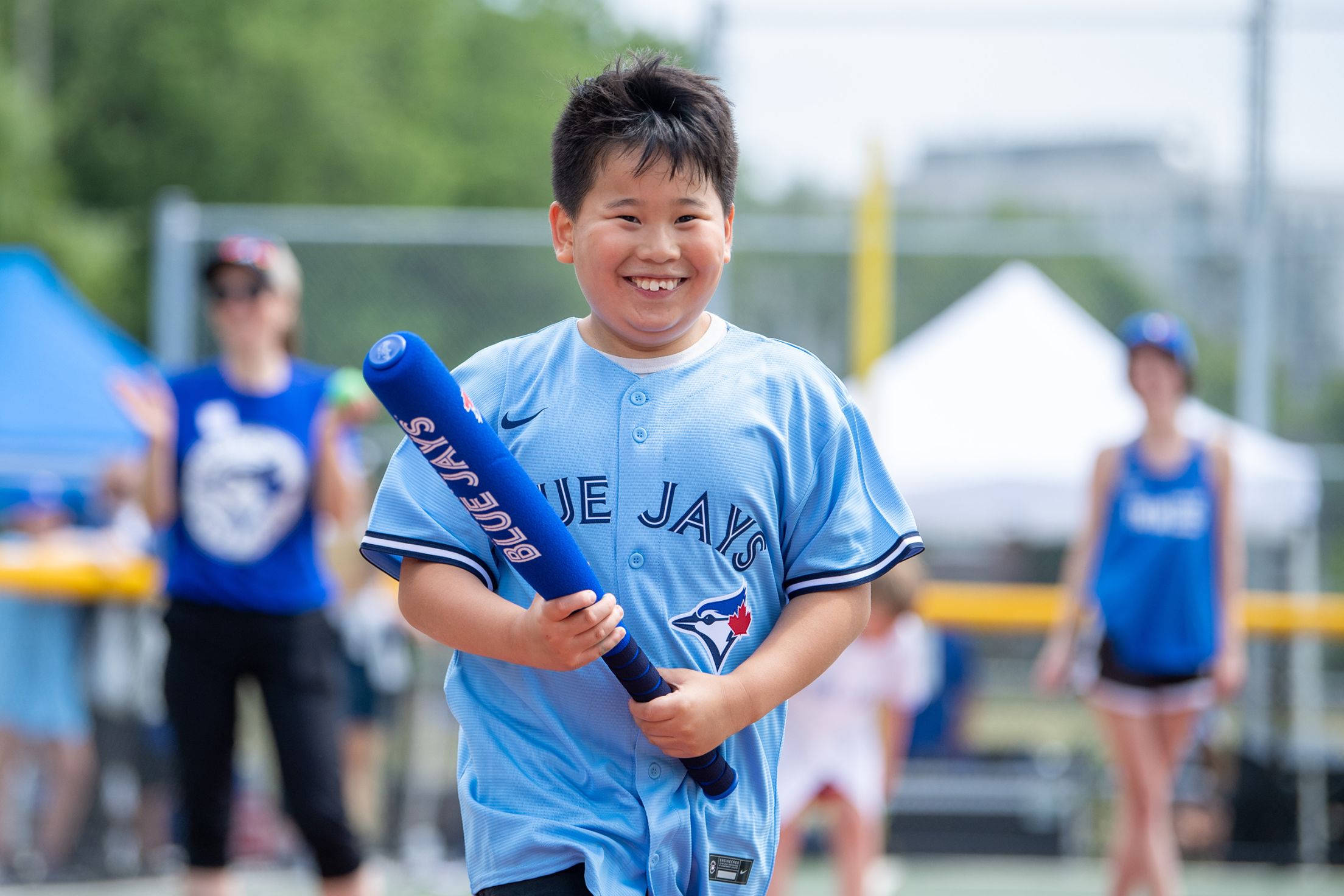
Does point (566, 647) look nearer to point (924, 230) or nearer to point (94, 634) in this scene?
point (94, 634)

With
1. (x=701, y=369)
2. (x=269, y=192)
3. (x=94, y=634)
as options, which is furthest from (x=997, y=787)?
(x=269, y=192)

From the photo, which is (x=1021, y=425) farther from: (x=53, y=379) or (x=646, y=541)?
(x=53, y=379)

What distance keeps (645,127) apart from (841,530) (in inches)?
23.8

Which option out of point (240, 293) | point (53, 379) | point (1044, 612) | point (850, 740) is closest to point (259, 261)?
point (240, 293)

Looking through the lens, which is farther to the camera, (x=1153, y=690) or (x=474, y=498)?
(x=1153, y=690)

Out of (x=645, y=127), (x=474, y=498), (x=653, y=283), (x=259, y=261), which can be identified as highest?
(x=259, y=261)

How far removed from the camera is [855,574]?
6.63 feet

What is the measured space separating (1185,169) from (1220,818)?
3903 mm

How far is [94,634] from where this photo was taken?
664cm

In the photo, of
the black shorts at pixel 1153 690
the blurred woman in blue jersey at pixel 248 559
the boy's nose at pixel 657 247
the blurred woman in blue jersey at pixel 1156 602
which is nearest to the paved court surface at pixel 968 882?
the blurred woman in blue jersey at pixel 1156 602

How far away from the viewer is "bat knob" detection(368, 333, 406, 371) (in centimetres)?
162

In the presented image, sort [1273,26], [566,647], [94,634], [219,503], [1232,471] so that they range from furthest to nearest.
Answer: [1273,26] → [94,634] → [1232,471] → [219,503] → [566,647]

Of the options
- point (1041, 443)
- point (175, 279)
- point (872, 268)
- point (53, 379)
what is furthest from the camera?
point (53, 379)

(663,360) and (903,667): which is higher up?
(663,360)
